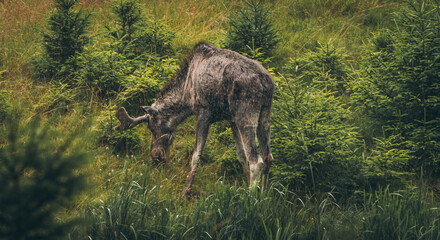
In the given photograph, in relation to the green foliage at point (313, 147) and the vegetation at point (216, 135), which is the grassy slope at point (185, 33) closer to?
the vegetation at point (216, 135)

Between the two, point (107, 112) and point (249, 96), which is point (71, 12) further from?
point (249, 96)

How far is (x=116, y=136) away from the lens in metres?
6.96

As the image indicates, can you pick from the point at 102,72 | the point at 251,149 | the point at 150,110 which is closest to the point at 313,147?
the point at 251,149

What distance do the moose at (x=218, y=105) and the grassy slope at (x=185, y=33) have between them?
735mm

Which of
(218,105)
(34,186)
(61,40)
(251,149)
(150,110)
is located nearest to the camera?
(34,186)

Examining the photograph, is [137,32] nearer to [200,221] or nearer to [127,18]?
[127,18]

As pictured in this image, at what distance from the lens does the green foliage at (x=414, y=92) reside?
21.2ft

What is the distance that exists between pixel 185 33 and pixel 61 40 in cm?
340

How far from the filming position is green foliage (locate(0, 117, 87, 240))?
1.66 meters

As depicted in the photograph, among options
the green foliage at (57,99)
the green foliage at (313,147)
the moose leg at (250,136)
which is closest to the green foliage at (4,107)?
the green foliage at (57,99)

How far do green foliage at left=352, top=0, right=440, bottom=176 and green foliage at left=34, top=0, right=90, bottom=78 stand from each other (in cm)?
625

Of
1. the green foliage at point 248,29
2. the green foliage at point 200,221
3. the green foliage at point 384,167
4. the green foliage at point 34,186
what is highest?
the green foliage at point 34,186

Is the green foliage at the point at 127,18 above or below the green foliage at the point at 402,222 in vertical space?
above

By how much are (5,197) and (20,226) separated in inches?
5.8
